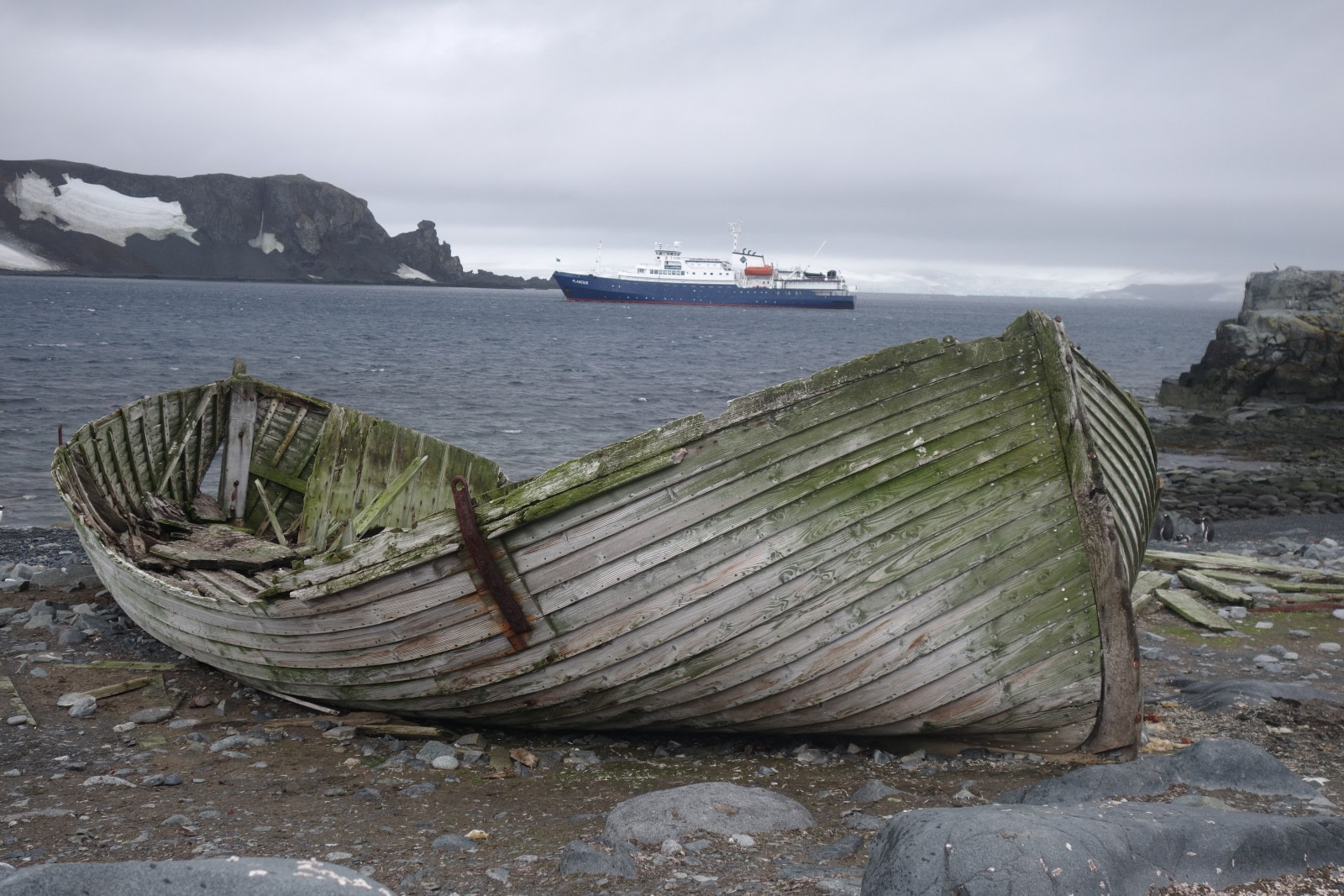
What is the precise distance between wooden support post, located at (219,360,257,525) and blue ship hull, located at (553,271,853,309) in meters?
117

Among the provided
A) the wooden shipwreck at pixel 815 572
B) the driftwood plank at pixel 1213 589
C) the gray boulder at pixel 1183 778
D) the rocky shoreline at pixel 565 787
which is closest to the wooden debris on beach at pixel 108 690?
the rocky shoreline at pixel 565 787

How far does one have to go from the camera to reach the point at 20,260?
166 metres

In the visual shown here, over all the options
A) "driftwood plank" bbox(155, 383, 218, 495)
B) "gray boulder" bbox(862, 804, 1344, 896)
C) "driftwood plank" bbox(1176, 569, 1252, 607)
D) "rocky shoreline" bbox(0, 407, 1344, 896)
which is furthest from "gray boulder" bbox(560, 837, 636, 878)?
"driftwood plank" bbox(1176, 569, 1252, 607)

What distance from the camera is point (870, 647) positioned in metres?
5.55

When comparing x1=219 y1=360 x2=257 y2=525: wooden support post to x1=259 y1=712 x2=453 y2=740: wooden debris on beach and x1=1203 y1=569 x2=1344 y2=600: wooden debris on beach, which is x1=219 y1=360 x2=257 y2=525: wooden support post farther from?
x1=1203 y1=569 x2=1344 y2=600: wooden debris on beach

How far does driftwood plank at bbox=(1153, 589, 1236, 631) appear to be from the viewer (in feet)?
30.5

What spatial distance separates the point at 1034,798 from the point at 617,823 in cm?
204

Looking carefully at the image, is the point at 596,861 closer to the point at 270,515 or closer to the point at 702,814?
the point at 702,814

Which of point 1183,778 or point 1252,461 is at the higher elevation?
point 1183,778

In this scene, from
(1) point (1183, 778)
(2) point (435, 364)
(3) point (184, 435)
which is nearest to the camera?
(1) point (1183, 778)

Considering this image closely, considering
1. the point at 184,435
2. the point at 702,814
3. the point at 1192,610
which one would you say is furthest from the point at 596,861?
the point at 184,435

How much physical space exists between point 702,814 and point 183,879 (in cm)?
239

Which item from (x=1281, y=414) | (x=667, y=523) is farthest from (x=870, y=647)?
(x=1281, y=414)

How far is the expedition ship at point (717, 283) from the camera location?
126562mm
